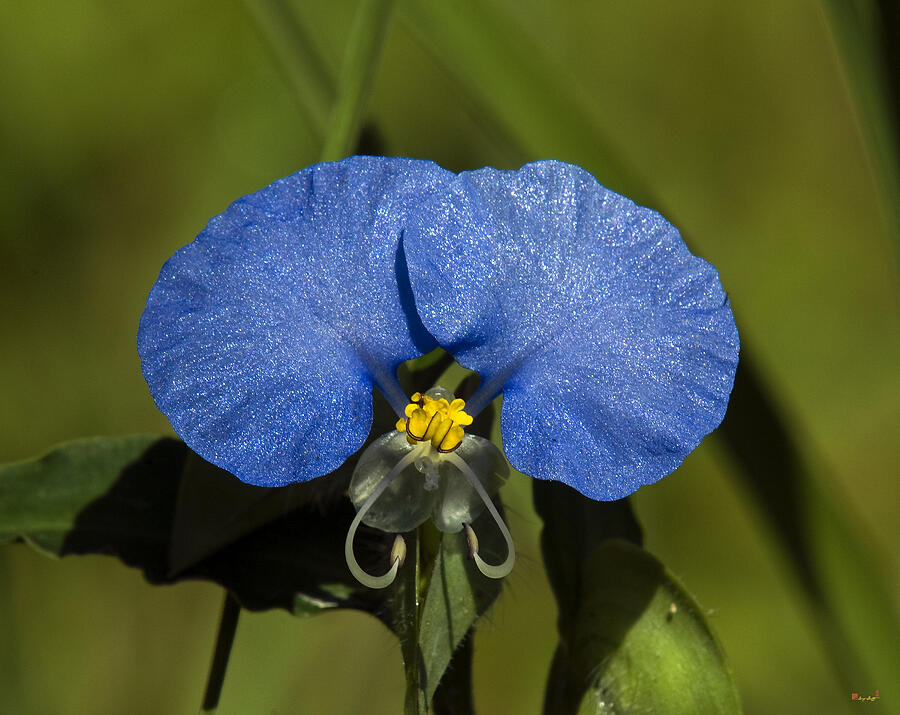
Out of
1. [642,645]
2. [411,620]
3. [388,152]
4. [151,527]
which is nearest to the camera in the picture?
[411,620]

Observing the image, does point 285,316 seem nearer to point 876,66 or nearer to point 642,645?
point 642,645

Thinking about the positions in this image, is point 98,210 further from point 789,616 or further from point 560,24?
point 789,616

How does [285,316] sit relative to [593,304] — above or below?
above

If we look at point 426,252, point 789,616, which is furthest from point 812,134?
point 426,252

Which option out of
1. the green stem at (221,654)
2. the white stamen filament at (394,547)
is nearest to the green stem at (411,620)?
the white stamen filament at (394,547)

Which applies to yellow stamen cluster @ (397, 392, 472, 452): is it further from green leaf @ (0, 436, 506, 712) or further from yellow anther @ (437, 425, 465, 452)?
green leaf @ (0, 436, 506, 712)

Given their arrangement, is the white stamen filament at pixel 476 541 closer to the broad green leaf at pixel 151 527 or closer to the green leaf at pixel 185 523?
the green leaf at pixel 185 523

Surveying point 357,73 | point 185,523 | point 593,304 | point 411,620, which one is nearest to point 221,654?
point 185,523
